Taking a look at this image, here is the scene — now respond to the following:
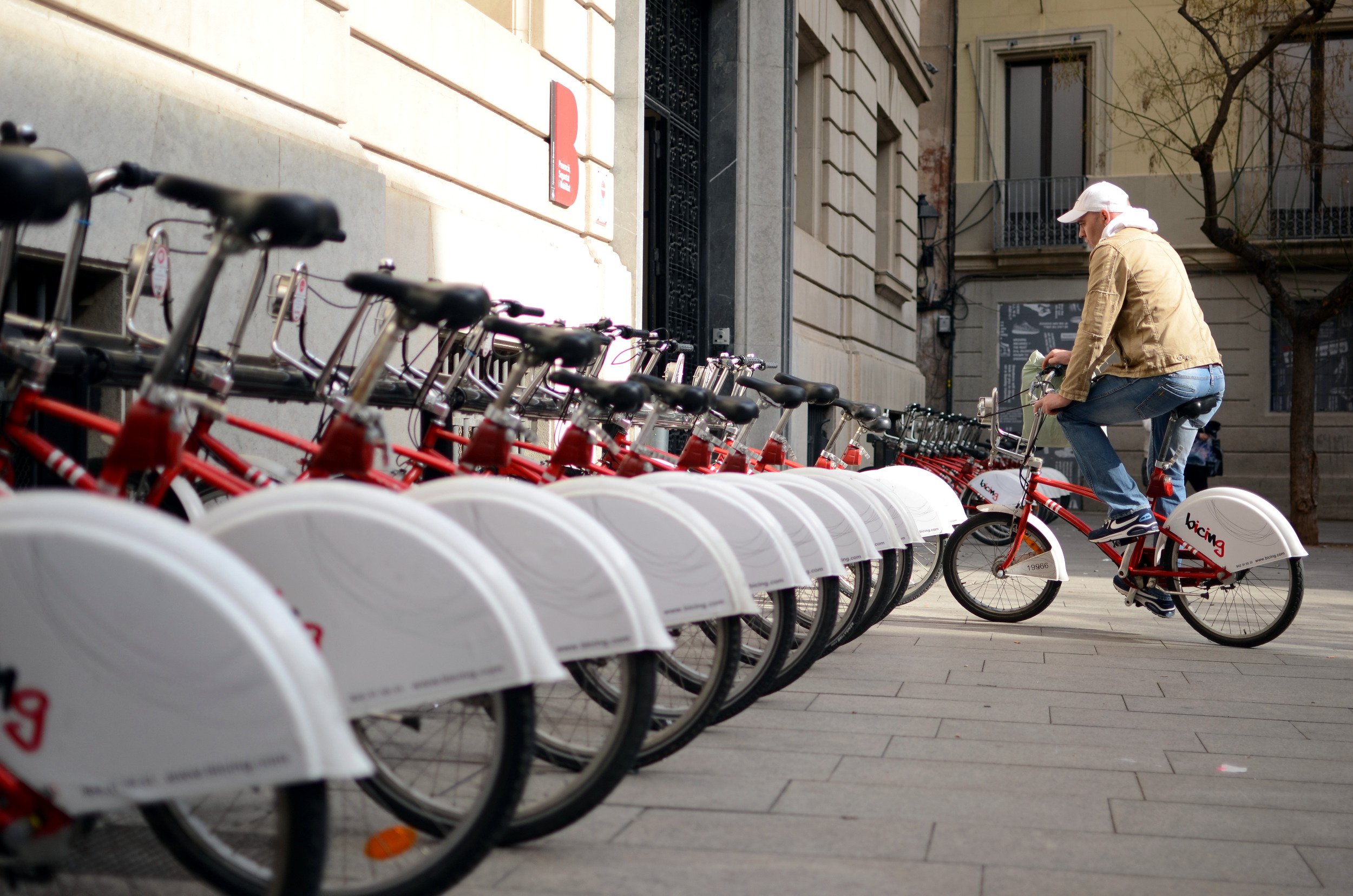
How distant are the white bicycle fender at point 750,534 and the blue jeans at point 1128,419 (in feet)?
9.84

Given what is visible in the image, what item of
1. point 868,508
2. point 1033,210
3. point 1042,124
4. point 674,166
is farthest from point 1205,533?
point 1042,124

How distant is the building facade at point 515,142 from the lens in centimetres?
451

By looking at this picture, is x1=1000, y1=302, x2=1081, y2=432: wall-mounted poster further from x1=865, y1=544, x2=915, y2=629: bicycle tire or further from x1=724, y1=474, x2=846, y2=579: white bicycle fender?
x1=724, y1=474, x2=846, y2=579: white bicycle fender

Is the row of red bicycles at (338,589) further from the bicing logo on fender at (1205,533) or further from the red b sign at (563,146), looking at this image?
the red b sign at (563,146)

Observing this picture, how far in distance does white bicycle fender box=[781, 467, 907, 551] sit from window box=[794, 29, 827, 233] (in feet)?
34.8

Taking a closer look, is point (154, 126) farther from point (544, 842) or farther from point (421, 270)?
point (544, 842)

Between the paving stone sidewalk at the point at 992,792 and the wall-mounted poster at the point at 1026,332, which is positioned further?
the wall-mounted poster at the point at 1026,332

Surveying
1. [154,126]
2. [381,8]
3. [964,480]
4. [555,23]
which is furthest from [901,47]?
[154,126]

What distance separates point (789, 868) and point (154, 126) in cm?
317

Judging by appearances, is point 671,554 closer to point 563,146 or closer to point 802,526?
point 802,526

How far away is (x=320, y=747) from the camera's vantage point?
1.80 meters

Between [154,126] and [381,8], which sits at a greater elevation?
[381,8]

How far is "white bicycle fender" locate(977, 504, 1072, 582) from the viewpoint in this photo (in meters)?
6.74

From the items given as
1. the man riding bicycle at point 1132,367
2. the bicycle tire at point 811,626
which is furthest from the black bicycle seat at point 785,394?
the man riding bicycle at point 1132,367
